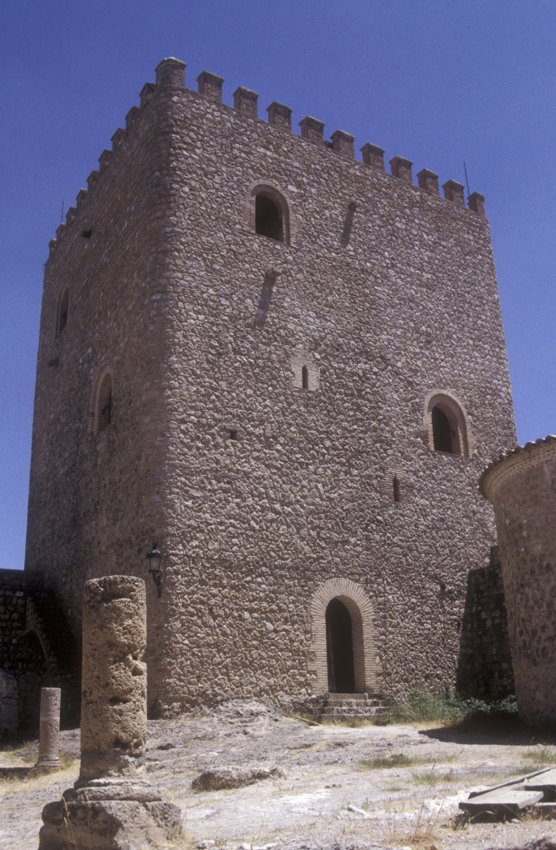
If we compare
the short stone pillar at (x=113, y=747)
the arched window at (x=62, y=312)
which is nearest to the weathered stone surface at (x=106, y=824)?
the short stone pillar at (x=113, y=747)

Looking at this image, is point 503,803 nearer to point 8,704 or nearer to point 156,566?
point 156,566

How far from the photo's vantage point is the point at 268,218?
17406 millimetres

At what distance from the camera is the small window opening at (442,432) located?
17.8 metres

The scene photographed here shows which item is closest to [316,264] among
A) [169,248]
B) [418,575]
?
[169,248]

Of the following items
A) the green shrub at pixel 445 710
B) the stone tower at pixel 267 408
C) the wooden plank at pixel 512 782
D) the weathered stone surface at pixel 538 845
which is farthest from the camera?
the stone tower at pixel 267 408

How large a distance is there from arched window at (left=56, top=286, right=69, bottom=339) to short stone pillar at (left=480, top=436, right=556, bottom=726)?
11.0m

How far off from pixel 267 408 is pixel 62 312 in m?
7.15

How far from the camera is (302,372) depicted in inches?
621

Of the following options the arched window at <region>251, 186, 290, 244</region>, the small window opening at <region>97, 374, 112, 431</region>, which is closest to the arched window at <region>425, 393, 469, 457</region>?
the arched window at <region>251, 186, 290, 244</region>

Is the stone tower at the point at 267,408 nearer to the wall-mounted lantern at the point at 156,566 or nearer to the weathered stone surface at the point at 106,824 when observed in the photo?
the wall-mounted lantern at the point at 156,566

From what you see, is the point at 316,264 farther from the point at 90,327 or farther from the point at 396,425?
the point at 90,327

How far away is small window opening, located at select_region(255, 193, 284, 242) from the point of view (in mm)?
16844

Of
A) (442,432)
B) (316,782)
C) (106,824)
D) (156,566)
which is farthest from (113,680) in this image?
(442,432)

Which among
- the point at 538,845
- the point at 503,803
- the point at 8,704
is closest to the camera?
the point at 538,845
